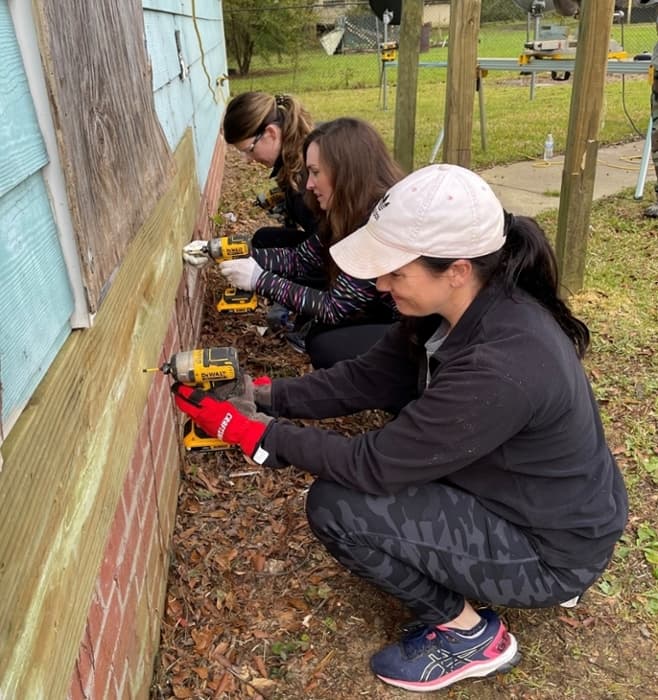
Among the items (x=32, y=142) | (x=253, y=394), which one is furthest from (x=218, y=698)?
(x=32, y=142)

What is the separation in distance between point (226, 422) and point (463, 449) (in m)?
0.72

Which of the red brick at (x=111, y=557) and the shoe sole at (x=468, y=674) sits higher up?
the red brick at (x=111, y=557)

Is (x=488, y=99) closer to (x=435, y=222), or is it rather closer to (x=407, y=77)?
(x=407, y=77)

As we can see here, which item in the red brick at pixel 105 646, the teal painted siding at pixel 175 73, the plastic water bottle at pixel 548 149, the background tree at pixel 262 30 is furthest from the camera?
the background tree at pixel 262 30

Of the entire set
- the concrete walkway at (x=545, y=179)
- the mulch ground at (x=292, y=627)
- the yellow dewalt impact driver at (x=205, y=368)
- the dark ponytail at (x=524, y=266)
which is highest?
the dark ponytail at (x=524, y=266)

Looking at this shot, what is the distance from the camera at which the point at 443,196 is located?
183 centimetres

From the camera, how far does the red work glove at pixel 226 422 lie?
2.15 m

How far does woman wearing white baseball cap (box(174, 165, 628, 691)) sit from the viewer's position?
1849 millimetres

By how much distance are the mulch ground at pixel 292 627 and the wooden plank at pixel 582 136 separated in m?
2.50

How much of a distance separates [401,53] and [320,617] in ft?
12.4

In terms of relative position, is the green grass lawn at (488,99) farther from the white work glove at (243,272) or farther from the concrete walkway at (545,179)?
the white work glove at (243,272)

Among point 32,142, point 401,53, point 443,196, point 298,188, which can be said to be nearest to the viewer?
point 32,142

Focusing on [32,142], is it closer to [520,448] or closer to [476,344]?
[476,344]

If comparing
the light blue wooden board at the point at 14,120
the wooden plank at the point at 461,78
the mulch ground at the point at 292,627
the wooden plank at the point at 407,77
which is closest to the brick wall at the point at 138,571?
the mulch ground at the point at 292,627
